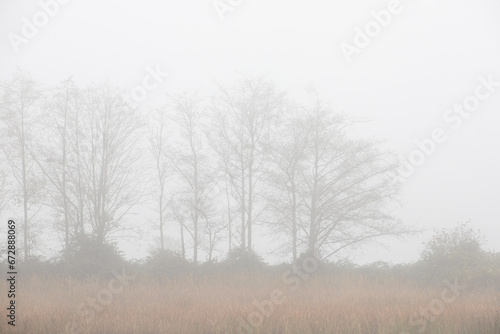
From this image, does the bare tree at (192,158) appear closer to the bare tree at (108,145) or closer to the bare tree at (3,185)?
the bare tree at (108,145)

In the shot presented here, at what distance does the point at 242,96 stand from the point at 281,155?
4863mm

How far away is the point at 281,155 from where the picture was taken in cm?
2155

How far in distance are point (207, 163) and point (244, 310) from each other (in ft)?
50.8

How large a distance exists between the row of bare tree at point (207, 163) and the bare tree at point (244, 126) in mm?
69

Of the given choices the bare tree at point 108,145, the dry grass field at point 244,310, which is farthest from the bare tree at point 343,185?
the bare tree at point 108,145

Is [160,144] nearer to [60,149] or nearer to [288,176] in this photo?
[60,149]

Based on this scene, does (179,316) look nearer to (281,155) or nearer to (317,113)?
(281,155)

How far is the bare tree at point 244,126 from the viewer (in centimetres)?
2241

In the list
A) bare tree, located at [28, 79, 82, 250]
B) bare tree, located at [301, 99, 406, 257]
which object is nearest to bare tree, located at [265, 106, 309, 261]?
bare tree, located at [301, 99, 406, 257]

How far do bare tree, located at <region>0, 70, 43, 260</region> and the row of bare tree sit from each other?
0.06 meters

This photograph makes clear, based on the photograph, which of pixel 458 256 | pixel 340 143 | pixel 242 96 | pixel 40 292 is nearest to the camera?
pixel 40 292

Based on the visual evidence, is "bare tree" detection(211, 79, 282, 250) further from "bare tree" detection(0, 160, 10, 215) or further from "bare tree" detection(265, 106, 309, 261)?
"bare tree" detection(0, 160, 10, 215)

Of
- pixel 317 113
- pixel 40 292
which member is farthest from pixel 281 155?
pixel 40 292

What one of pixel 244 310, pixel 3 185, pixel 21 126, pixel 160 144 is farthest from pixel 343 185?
pixel 3 185
